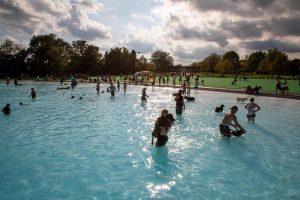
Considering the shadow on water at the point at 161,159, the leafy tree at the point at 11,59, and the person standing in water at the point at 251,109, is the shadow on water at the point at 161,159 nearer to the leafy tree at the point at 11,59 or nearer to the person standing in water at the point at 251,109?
the person standing in water at the point at 251,109

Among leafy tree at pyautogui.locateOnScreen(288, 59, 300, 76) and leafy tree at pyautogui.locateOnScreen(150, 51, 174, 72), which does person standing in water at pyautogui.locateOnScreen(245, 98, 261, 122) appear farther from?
leafy tree at pyautogui.locateOnScreen(150, 51, 174, 72)

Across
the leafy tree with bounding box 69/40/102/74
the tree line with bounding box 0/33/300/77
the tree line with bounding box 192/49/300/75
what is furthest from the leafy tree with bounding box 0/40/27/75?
the tree line with bounding box 192/49/300/75

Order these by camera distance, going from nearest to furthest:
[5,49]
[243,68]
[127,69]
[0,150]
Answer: [0,150], [5,49], [127,69], [243,68]

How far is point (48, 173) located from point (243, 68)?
141m

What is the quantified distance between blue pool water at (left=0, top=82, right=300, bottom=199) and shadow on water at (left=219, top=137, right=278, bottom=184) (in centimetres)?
3

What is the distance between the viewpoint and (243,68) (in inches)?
5512

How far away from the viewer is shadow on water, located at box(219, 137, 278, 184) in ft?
31.1

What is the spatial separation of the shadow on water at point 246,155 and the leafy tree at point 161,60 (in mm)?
144663

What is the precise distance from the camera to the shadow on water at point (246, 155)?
948cm

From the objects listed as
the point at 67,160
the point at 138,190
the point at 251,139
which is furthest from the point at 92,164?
the point at 251,139

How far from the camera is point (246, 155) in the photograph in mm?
11516

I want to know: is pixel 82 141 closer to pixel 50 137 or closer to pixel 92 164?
pixel 50 137

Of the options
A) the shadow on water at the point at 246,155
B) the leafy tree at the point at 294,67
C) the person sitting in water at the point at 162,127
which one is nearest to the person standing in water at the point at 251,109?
the shadow on water at the point at 246,155

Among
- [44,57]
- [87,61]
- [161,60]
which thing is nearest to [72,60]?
[87,61]
